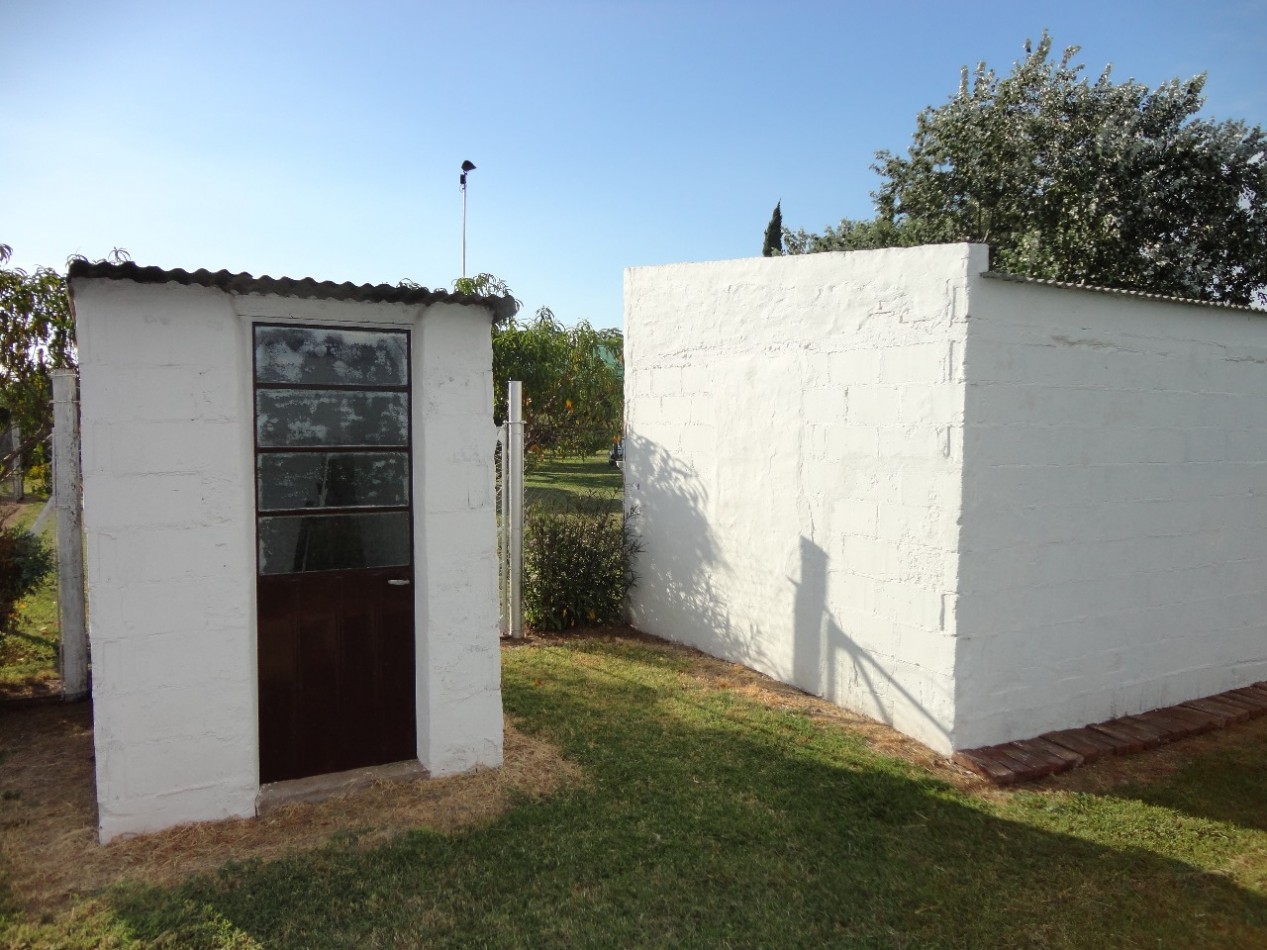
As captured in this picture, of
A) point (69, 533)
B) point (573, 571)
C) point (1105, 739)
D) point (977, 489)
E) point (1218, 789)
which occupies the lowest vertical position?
point (1218, 789)

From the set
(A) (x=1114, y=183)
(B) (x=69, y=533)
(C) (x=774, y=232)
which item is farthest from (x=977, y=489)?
(C) (x=774, y=232)

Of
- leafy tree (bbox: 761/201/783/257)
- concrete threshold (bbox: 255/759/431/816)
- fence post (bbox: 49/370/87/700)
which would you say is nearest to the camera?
concrete threshold (bbox: 255/759/431/816)

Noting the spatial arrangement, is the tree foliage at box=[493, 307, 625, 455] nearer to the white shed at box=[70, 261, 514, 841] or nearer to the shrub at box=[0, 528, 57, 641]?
the shrub at box=[0, 528, 57, 641]

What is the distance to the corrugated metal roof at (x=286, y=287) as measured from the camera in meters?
3.76

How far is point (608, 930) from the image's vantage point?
342cm

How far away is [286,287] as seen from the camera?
415 centimetres

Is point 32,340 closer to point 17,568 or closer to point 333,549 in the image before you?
point 17,568

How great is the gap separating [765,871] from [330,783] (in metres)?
2.46

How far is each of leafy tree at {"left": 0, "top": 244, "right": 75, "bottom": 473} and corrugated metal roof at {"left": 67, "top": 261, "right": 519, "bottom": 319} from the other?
4189 millimetres

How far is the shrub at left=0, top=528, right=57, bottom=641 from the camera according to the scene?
5832mm

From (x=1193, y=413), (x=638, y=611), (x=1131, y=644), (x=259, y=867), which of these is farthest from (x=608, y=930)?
(x=1193, y=413)

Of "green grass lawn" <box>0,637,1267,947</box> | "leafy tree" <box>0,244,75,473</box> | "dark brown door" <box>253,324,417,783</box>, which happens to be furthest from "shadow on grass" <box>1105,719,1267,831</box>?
"leafy tree" <box>0,244,75,473</box>

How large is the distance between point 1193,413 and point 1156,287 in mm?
8908

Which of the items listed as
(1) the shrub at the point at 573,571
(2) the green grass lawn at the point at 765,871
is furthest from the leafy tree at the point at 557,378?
(2) the green grass lawn at the point at 765,871
